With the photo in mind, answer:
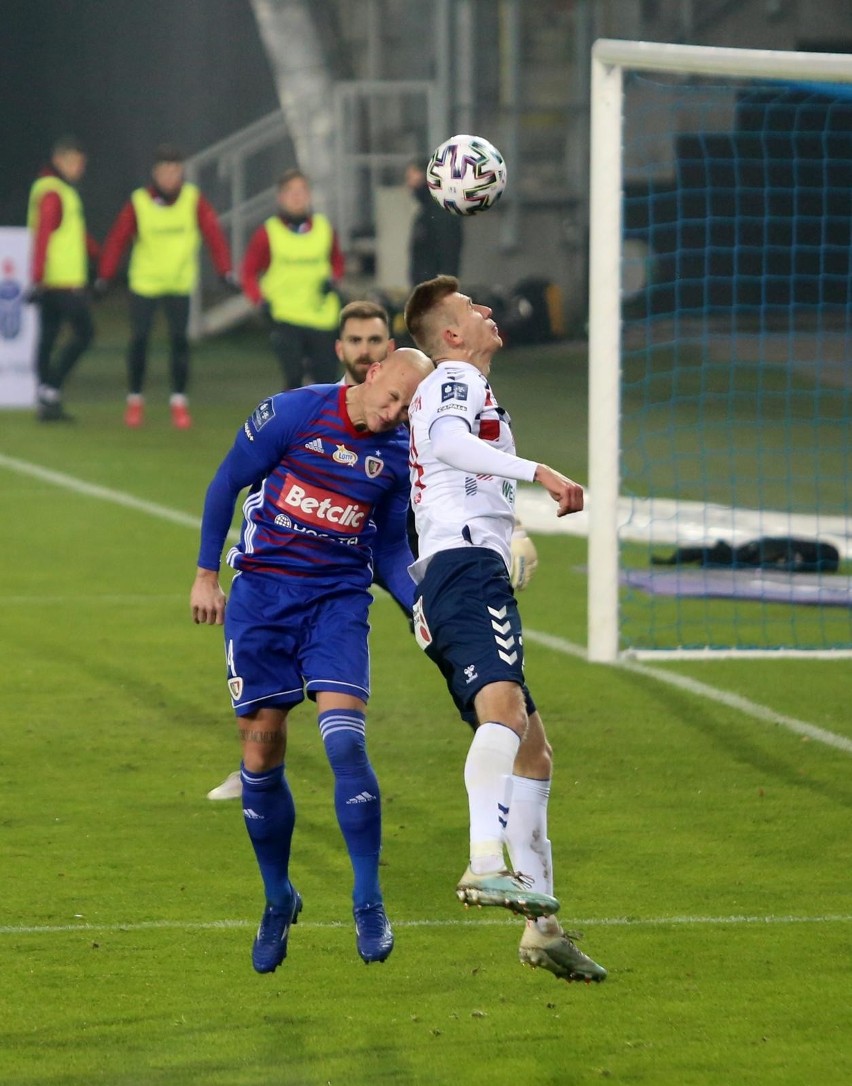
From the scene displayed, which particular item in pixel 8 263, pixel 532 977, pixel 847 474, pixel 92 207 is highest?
pixel 92 207

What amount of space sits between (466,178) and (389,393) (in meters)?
1.04

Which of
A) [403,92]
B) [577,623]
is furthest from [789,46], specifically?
[577,623]

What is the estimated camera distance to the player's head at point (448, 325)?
17.0 ft

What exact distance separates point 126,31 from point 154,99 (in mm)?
1224

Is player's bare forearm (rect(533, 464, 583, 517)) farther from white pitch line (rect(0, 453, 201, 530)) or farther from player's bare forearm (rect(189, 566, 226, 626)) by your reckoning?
white pitch line (rect(0, 453, 201, 530))

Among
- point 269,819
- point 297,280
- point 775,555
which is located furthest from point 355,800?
point 297,280

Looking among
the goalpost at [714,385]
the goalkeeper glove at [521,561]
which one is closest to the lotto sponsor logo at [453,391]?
the goalkeeper glove at [521,561]

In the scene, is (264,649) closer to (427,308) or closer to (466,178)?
(427,308)

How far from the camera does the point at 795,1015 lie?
16.0 ft

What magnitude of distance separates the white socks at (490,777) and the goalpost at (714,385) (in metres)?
3.99

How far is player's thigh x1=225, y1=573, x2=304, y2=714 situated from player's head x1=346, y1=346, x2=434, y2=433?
0.52 metres

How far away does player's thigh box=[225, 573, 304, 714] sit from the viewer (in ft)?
17.4

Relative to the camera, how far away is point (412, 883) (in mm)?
6000

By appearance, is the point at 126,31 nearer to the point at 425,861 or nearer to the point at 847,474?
the point at 847,474
